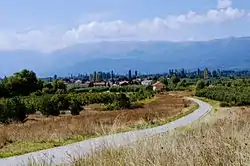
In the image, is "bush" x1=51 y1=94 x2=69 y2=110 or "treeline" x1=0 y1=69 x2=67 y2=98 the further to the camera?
"treeline" x1=0 y1=69 x2=67 y2=98

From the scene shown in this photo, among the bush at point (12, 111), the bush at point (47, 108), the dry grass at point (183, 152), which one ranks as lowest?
the bush at point (47, 108)

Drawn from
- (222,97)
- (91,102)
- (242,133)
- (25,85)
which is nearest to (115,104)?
(91,102)

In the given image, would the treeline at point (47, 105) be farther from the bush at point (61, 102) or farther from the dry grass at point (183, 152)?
the dry grass at point (183, 152)

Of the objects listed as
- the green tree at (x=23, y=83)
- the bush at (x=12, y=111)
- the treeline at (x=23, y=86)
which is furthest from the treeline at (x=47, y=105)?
the green tree at (x=23, y=83)

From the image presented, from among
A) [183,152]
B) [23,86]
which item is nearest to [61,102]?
[23,86]

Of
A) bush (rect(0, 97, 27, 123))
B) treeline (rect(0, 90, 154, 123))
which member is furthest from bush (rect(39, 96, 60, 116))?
bush (rect(0, 97, 27, 123))

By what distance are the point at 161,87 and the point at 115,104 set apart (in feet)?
199

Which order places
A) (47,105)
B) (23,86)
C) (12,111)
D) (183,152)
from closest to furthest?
(183,152), (12,111), (47,105), (23,86)

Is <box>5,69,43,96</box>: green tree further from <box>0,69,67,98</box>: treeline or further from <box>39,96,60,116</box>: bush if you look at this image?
<box>39,96,60,116</box>: bush

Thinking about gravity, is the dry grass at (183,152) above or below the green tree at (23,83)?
above

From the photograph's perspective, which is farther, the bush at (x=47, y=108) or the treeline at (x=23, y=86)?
the treeline at (x=23, y=86)

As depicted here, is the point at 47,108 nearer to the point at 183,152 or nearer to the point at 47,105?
the point at 47,105

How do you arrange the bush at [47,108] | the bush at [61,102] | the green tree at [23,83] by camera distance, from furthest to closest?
the green tree at [23,83]
the bush at [61,102]
the bush at [47,108]

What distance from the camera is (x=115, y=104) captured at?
74812mm
